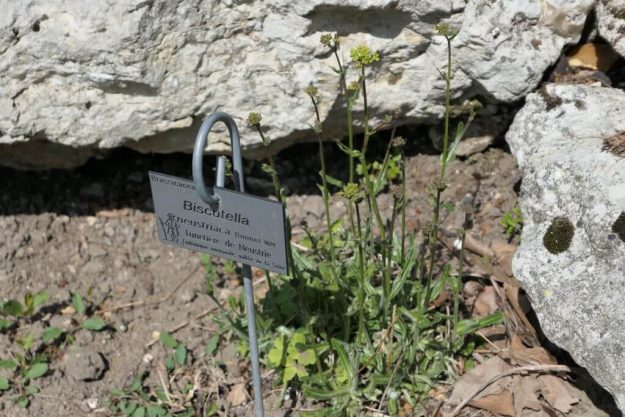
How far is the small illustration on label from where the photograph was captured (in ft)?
9.17

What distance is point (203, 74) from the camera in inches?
155

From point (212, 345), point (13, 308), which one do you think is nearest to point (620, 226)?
point (212, 345)

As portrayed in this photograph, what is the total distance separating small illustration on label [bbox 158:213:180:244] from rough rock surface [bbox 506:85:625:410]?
4.84 ft

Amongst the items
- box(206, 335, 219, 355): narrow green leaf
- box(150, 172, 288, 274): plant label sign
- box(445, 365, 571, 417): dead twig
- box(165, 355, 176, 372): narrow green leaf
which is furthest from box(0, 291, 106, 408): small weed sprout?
box(445, 365, 571, 417): dead twig

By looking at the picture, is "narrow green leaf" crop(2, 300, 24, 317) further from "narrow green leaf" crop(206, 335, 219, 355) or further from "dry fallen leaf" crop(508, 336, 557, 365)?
"dry fallen leaf" crop(508, 336, 557, 365)

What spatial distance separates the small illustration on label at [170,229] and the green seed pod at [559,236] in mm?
1569

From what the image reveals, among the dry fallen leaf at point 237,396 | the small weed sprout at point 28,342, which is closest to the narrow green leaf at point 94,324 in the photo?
the small weed sprout at point 28,342

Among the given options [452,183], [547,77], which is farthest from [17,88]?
[547,77]

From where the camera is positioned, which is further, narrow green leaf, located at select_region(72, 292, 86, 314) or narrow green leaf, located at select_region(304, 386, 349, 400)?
narrow green leaf, located at select_region(72, 292, 86, 314)

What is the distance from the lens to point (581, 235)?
3.22 meters

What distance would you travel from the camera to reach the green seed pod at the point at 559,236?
10.7ft

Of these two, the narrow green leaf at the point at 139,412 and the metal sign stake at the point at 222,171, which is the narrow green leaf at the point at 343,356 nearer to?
the metal sign stake at the point at 222,171

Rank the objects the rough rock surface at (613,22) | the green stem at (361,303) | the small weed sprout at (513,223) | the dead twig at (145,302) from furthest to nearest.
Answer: the dead twig at (145,302) → the small weed sprout at (513,223) → the rough rock surface at (613,22) → the green stem at (361,303)

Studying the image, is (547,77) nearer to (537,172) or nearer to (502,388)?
(537,172)
